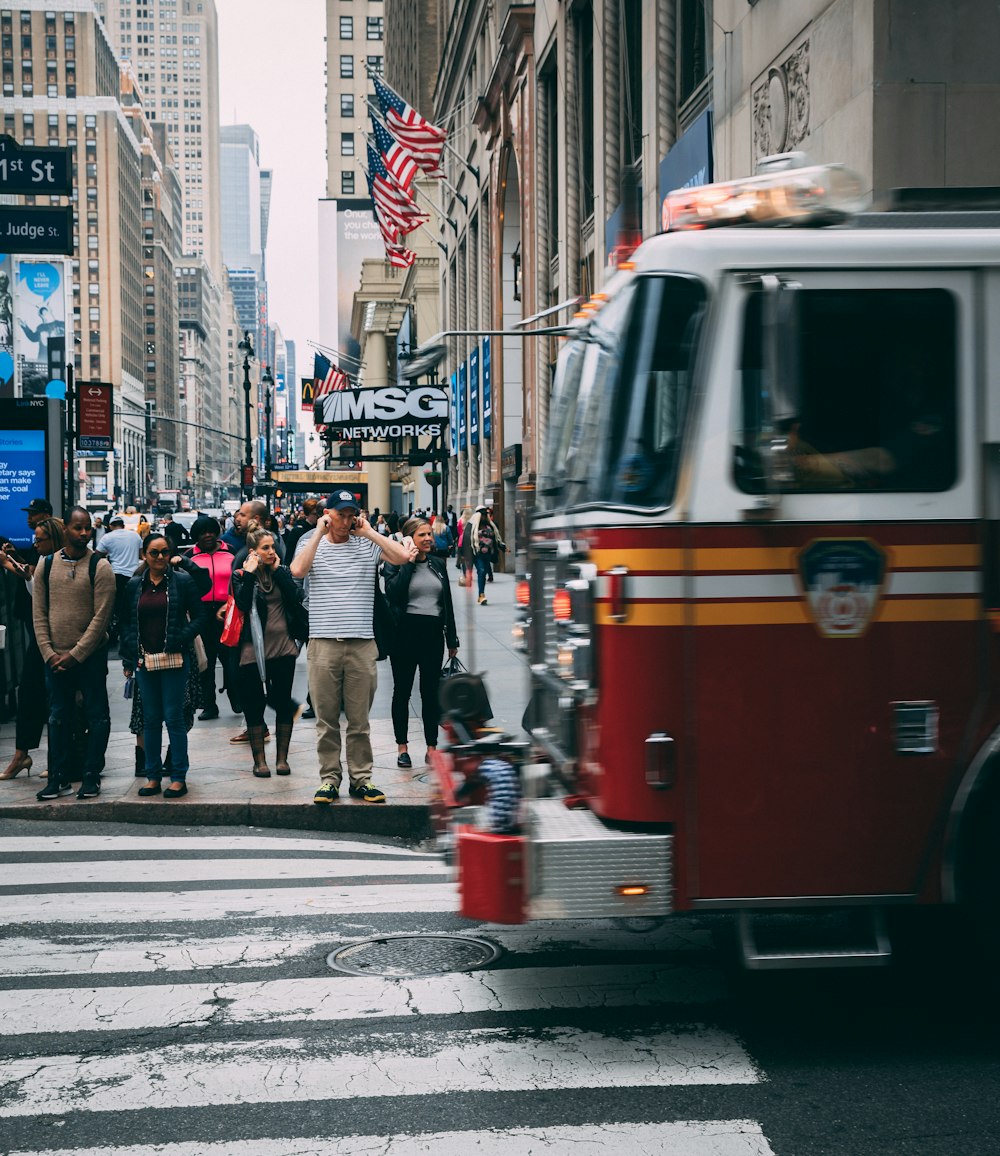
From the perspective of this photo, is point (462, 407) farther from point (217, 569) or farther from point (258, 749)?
point (258, 749)

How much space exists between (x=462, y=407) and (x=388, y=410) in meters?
16.0

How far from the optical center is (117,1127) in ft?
13.9

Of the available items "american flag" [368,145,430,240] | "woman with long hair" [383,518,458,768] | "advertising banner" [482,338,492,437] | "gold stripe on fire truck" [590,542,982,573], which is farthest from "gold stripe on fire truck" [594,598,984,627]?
"advertising banner" [482,338,492,437]

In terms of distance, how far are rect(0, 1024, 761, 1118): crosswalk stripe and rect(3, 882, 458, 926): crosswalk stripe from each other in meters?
1.82

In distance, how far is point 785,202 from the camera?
197 inches

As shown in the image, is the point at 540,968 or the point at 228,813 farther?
the point at 228,813

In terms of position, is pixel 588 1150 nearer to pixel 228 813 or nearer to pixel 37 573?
pixel 228 813

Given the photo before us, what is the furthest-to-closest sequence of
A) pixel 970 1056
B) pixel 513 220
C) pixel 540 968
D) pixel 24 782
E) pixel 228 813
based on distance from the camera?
1. pixel 513 220
2. pixel 24 782
3. pixel 228 813
4. pixel 540 968
5. pixel 970 1056

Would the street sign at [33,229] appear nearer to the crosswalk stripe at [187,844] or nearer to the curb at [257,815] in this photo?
the curb at [257,815]

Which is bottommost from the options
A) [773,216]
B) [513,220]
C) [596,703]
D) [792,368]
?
[596,703]

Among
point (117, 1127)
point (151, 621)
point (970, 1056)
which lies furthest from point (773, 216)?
point (151, 621)

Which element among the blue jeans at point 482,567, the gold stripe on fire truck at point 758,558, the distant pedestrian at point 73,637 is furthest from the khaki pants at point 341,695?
the blue jeans at point 482,567

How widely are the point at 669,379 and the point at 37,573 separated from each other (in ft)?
20.7

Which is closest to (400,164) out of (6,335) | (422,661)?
(6,335)
